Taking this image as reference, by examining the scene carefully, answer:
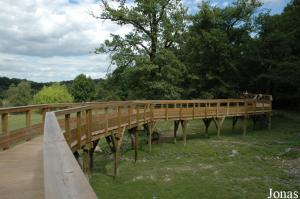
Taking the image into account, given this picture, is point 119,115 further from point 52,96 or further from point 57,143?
point 52,96

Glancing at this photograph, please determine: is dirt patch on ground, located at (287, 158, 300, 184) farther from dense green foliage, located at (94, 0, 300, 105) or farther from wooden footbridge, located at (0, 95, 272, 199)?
dense green foliage, located at (94, 0, 300, 105)

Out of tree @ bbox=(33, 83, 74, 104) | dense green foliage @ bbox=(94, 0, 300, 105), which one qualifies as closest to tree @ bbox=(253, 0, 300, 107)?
dense green foliage @ bbox=(94, 0, 300, 105)

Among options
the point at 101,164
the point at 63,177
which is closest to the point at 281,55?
the point at 101,164

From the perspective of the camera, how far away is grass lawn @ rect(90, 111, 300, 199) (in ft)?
43.5

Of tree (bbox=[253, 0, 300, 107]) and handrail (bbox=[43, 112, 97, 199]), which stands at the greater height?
tree (bbox=[253, 0, 300, 107])

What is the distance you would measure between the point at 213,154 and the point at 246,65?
19.2 meters

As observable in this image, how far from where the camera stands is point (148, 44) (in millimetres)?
30266

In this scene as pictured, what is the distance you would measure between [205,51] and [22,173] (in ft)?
112

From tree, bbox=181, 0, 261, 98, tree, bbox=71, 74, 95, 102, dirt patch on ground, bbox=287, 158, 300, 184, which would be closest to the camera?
dirt patch on ground, bbox=287, 158, 300, 184

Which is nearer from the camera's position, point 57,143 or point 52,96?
point 57,143

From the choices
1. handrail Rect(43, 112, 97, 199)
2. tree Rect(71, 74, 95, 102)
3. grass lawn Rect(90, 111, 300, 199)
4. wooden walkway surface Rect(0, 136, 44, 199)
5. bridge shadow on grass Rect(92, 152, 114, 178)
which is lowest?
bridge shadow on grass Rect(92, 152, 114, 178)

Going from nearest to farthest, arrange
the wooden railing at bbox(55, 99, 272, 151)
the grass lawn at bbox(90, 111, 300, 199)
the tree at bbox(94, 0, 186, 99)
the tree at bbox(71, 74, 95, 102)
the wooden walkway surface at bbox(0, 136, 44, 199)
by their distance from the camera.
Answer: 1. the wooden walkway surface at bbox(0, 136, 44, 199)
2. the wooden railing at bbox(55, 99, 272, 151)
3. the grass lawn at bbox(90, 111, 300, 199)
4. the tree at bbox(94, 0, 186, 99)
5. the tree at bbox(71, 74, 95, 102)

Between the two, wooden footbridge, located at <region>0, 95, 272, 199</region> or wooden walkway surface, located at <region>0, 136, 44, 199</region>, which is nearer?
wooden footbridge, located at <region>0, 95, 272, 199</region>

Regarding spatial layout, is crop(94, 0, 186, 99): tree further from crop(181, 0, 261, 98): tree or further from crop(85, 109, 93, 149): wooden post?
crop(85, 109, 93, 149): wooden post
